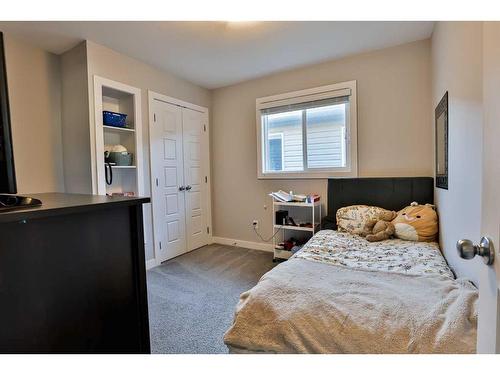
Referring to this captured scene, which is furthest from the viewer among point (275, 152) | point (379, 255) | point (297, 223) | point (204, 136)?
point (204, 136)

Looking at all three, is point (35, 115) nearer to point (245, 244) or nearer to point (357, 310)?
point (245, 244)

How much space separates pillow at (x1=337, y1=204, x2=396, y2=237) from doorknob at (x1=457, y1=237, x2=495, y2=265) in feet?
6.38

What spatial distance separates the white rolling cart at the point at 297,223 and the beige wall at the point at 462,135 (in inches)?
52.6

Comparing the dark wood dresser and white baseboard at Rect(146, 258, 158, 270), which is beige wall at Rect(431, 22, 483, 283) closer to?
the dark wood dresser

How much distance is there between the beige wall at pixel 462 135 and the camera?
1339mm

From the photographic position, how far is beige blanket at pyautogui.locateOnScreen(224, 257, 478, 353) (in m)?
0.99

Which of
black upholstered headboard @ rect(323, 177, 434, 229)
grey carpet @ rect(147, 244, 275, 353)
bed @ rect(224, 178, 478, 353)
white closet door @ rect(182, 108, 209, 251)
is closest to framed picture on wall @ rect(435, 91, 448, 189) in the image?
black upholstered headboard @ rect(323, 177, 434, 229)

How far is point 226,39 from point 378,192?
2272 mm

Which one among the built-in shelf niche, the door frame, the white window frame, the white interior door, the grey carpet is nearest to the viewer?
the white interior door

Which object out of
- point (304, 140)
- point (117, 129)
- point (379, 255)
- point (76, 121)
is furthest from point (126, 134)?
point (379, 255)

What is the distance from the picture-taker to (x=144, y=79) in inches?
123

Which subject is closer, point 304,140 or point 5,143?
point 5,143

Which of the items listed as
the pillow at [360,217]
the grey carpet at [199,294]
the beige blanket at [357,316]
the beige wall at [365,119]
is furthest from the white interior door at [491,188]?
the beige wall at [365,119]
